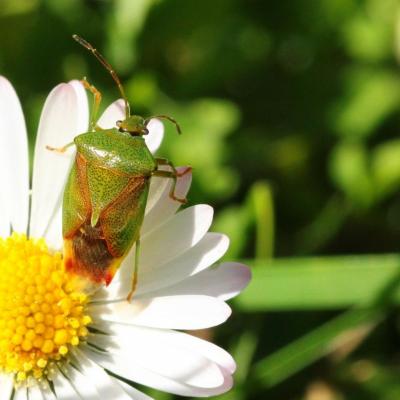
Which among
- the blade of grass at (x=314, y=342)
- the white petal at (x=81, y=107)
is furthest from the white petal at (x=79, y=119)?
the blade of grass at (x=314, y=342)

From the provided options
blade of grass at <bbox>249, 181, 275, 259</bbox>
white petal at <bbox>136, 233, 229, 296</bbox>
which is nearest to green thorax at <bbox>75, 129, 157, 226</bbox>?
white petal at <bbox>136, 233, 229, 296</bbox>

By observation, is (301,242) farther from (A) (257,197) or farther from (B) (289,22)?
(B) (289,22)

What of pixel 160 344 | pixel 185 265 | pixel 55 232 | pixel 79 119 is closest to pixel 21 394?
pixel 160 344

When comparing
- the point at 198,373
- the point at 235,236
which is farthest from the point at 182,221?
the point at 235,236

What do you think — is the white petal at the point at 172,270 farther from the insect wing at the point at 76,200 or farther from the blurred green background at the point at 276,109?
the blurred green background at the point at 276,109

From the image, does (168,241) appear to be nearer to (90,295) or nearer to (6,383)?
(90,295)

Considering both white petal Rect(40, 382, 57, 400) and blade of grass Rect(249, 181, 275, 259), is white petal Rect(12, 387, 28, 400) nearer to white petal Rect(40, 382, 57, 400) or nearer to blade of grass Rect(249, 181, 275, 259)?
white petal Rect(40, 382, 57, 400)
